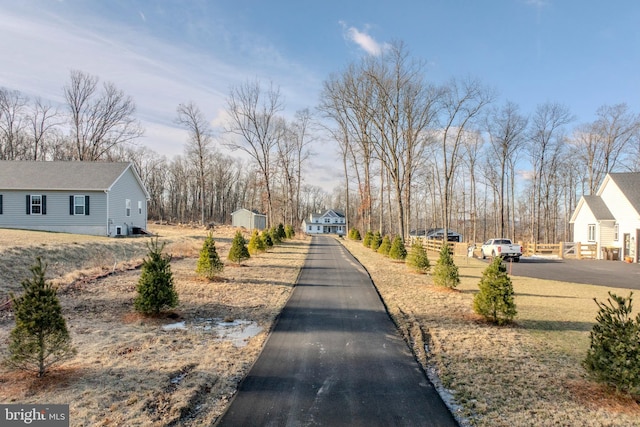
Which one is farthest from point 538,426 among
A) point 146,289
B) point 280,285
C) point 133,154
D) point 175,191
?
point 175,191

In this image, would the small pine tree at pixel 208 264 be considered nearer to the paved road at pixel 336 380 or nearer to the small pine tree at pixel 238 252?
the small pine tree at pixel 238 252

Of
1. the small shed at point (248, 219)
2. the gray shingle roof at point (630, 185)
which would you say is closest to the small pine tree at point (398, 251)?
the gray shingle roof at point (630, 185)

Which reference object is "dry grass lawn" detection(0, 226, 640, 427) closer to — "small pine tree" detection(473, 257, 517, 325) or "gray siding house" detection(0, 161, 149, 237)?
"small pine tree" detection(473, 257, 517, 325)

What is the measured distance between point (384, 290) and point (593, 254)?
24.2 m

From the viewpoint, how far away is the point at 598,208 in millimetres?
27078

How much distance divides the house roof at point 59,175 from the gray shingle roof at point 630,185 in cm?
3421

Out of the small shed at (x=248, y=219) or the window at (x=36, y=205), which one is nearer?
the window at (x=36, y=205)

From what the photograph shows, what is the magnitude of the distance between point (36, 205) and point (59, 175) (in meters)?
2.36

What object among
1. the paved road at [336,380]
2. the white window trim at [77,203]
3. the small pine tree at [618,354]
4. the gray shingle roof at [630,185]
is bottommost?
the paved road at [336,380]

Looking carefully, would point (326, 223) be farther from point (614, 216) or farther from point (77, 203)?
point (77, 203)

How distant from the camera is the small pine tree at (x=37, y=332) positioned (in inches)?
159

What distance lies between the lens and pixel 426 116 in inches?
1030

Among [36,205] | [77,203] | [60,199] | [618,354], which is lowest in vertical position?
[618,354]

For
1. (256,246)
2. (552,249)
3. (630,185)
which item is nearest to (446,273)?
(256,246)
